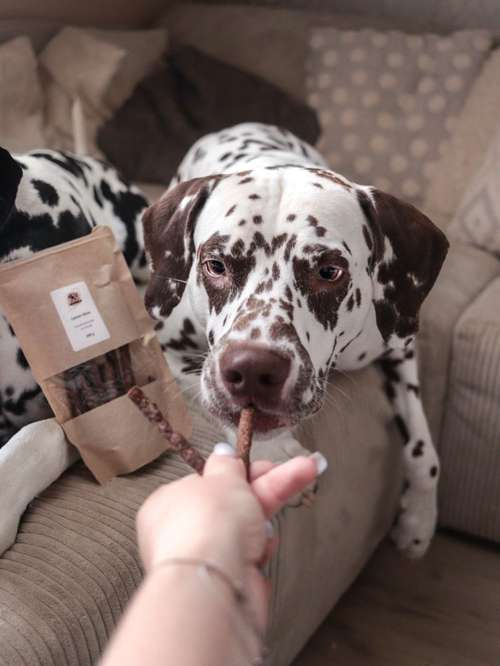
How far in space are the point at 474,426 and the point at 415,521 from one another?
30 centimetres

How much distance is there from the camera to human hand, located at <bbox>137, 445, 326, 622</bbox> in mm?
686

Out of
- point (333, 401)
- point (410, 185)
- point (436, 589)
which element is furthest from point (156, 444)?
point (410, 185)

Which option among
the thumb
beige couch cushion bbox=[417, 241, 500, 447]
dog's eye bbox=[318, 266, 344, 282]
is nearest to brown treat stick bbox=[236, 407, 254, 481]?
the thumb

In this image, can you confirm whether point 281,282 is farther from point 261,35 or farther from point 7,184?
point 261,35

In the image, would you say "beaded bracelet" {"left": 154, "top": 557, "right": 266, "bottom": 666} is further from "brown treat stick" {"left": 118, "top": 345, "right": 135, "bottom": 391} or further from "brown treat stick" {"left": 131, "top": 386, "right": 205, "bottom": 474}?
"brown treat stick" {"left": 118, "top": 345, "right": 135, "bottom": 391}

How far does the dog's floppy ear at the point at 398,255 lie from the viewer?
145cm

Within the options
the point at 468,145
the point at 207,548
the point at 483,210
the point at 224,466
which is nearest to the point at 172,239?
the point at 224,466

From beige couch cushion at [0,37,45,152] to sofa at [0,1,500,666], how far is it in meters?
0.04

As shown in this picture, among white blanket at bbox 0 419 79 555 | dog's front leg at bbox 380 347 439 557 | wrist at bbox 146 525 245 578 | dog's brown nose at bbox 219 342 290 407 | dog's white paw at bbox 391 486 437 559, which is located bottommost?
dog's white paw at bbox 391 486 437 559

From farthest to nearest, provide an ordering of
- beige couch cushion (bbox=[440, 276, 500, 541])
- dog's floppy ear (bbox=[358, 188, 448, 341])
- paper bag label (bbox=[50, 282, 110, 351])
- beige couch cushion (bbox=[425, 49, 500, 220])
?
beige couch cushion (bbox=[425, 49, 500, 220])
beige couch cushion (bbox=[440, 276, 500, 541])
dog's floppy ear (bbox=[358, 188, 448, 341])
paper bag label (bbox=[50, 282, 110, 351])

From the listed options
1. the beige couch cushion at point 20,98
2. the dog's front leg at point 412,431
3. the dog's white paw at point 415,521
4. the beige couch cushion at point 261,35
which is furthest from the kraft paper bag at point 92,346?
the beige couch cushion at point 261,35

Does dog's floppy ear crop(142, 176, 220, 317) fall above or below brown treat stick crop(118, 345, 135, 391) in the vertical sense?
above

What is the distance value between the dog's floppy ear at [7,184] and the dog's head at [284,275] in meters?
0.32

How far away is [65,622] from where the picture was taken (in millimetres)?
1125
